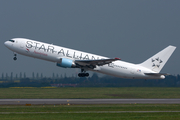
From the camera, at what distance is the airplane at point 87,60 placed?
45.1m

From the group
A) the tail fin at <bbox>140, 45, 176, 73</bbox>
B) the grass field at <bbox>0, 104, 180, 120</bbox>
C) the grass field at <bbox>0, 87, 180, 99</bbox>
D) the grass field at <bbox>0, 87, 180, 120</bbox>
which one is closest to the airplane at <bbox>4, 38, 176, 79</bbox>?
the tail fin at <bbox>140, 45, 176, 73</bbox>

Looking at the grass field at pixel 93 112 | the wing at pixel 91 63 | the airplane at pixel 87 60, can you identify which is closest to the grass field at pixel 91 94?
the airplane at pixel 87 60

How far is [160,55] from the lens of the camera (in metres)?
52.8

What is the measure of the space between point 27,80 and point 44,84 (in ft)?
21.3

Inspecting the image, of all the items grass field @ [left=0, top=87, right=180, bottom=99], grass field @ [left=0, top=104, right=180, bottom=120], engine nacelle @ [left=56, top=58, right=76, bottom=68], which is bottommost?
grass field @ [left=0, top=104, right=180, bottom=120]

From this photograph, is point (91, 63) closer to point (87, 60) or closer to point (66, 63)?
point (87, 60)

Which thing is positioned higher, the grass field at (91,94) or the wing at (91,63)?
the wing at (91,63)

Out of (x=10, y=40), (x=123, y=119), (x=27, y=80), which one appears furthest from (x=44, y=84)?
(x=123, y=119)

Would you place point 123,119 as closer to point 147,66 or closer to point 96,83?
point 147,66

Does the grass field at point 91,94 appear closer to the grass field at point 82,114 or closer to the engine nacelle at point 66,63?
the engine nacelle at point 66,63

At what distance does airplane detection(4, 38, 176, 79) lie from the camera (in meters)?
45.1

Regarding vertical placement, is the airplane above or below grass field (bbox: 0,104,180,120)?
above

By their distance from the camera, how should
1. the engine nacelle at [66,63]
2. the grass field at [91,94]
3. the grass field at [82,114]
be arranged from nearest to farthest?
the grass field at [82,114] → the engine nacelle at [66,63] → the grass field at [91,94]

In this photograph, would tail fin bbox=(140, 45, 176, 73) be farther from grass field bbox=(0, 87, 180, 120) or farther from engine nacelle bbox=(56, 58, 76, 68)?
grass field bbox=(0, 87, 180, 120)
